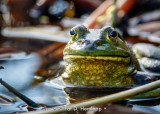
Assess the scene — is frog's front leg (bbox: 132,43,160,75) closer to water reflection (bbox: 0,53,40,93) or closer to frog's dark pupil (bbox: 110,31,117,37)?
frog's dark pupil (bbox: 110,31,117,37)

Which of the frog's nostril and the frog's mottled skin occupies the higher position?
the frog's nostril

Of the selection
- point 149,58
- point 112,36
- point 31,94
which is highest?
point 149,58

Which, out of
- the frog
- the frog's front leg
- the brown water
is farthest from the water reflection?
the frog's front leg

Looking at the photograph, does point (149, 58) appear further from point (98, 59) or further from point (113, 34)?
point (98, 59)

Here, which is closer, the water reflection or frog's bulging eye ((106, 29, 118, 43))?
frog's bulging eye ((106, 29, 118, 43))

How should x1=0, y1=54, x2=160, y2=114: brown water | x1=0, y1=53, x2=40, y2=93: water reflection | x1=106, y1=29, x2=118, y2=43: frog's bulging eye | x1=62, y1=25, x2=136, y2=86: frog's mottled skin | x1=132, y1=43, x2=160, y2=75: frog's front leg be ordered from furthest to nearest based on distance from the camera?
x1=132, y1=43, x2=160, y2=75: frog's front leg → x1=0, y1=53, x2=40, y2=93: water reflection → x1=106, y1=29, x2=118, y2=43: frog's bulging eye → x1=62, y1=25, x2=136, y2=86: frog's mottled skin → x1=0, y1=54, x2=160, y2=114: brown water

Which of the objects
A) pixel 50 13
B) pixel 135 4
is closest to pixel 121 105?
pixel 135 4

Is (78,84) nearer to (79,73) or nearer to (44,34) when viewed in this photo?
(79,73)

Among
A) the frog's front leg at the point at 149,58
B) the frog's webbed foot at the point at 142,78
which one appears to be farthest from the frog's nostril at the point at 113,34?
the frog's front leg at the point at 149,58

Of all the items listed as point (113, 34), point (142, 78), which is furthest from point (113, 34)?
point (142, 78)
